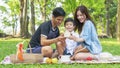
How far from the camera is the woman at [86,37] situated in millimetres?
7402

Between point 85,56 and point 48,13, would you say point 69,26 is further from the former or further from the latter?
point 48,13

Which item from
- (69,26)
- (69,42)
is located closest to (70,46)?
(69,42)

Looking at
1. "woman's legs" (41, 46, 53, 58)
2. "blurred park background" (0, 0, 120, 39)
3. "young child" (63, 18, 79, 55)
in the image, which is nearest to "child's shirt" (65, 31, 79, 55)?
"young child" (63, 18, 79, 55)

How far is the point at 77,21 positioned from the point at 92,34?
50 centimetres

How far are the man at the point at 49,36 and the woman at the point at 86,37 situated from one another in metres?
0.44

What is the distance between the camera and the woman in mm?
7402

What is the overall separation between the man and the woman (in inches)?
17.4

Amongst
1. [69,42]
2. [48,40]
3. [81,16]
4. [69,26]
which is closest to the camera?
[48,40]

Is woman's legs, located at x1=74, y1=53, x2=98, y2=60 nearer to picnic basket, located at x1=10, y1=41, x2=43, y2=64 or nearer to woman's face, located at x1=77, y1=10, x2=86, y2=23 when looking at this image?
woman's face, located at x1=77, y1=10, x2=86, y2=23

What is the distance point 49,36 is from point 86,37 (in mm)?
834

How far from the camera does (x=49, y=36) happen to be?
727 cm

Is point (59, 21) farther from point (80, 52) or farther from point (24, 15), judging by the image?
point (24, 15)

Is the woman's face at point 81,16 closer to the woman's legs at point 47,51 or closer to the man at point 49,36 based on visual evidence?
the man at point 49,36

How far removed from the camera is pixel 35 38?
7441 millimetres
